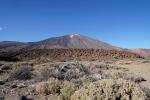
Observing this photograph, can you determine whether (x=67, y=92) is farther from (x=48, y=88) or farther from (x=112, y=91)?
(x=112, y=91)

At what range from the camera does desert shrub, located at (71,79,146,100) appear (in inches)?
295

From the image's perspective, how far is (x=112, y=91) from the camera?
7.71 m

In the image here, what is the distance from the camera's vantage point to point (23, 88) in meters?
11.5

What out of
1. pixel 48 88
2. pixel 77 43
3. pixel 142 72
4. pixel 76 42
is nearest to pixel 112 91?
pixel 48 88

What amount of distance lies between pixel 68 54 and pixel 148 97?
35.1 meters

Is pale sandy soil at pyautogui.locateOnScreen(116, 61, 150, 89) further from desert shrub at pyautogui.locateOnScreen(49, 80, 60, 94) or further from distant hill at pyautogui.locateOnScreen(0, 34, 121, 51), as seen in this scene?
distant hill at pyautogui.locateOnScreen(0, 34, 121, 51)

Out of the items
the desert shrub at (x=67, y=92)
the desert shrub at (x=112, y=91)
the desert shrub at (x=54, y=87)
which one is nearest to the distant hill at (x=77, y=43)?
Answer: the desert shrub at (x=54, y=87)

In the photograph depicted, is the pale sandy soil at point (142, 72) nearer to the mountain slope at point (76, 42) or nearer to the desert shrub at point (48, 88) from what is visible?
the desert shrub at point (48, 88)

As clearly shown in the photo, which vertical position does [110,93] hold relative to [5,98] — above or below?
above

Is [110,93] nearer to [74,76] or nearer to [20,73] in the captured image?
[74,76]

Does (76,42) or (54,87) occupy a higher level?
(76,42)

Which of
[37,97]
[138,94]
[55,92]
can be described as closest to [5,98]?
[37,97]

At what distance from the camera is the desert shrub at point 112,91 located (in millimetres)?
7504

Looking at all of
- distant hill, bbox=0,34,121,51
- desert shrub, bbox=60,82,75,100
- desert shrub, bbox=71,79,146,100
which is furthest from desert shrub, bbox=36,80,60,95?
distant hill, bbox=0,34,121,51
